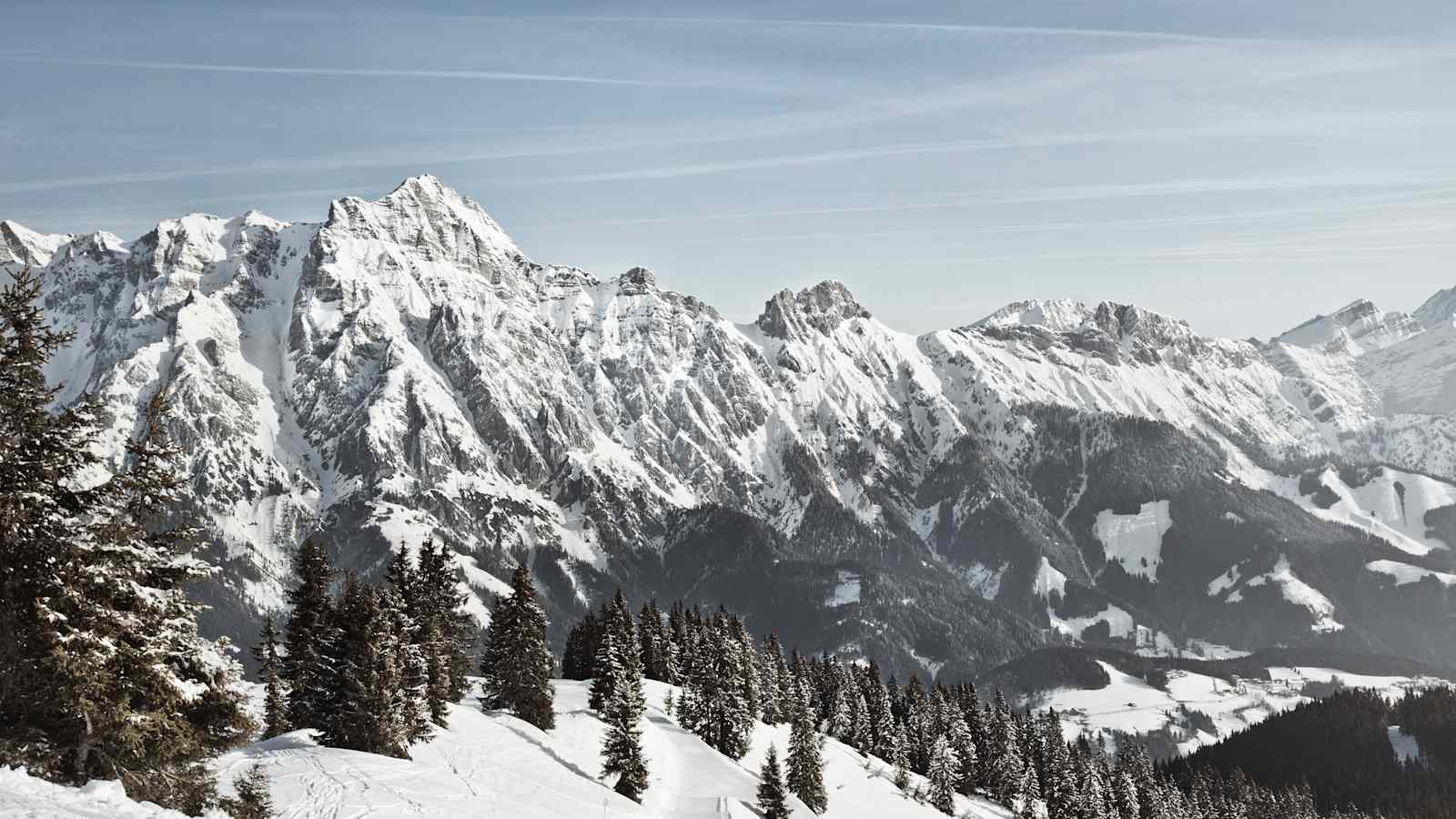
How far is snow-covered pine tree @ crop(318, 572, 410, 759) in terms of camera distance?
53656 millimetres

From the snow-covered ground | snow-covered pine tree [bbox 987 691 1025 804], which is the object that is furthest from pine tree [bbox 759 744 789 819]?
snow-covered pine tree [bbox 987 691 1025 804]

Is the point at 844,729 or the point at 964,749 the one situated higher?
the point at 844,729

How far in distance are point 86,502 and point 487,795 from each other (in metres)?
26.9

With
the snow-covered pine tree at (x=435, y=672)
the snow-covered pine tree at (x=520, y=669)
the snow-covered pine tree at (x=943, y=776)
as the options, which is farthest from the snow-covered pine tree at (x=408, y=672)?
the snow-covered pine tree at (x=943, y=776)

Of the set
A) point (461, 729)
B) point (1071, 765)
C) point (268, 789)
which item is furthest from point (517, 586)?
point (1071, 765)

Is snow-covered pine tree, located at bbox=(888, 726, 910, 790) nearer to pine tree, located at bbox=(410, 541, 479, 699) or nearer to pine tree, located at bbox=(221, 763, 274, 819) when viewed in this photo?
pine tree, located at bbox=(410, 541, 479, 699)

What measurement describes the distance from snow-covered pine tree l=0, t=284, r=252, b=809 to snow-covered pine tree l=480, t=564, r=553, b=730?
57.1 meters

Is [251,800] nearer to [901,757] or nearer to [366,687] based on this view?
[366,687]

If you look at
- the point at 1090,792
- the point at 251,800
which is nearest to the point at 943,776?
the point at 1090,792

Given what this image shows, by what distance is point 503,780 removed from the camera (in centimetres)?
5384

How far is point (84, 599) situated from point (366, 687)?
29.5 m

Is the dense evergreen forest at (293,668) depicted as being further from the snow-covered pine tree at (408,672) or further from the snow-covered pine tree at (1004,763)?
the snow-covered pine tree at (1004,763)

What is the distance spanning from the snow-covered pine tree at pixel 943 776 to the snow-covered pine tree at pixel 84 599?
10732 cm

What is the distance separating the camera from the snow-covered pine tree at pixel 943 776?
122 meters
